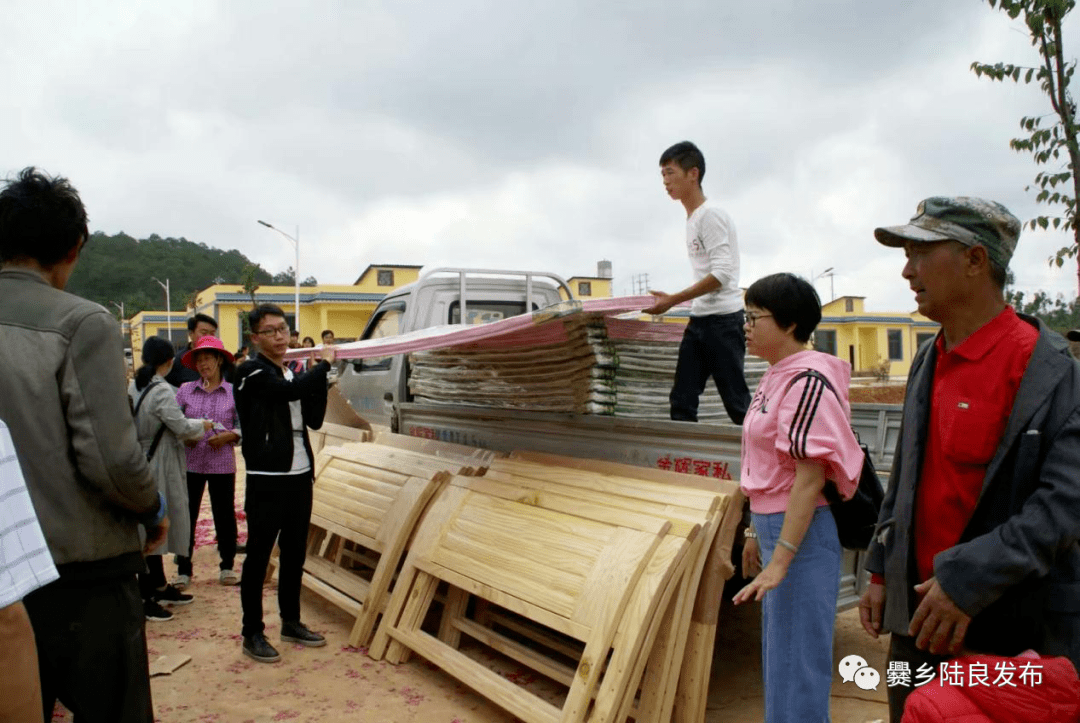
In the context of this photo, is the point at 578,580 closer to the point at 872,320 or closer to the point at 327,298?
the point at 327,298

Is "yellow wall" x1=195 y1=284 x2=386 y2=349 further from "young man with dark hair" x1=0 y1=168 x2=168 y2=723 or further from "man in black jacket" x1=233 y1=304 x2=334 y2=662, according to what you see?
"young man with dark hair" x1=0 y1=168 x2=168 y2=723

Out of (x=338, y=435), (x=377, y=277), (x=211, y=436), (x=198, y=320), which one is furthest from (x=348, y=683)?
(x=377, y=277)

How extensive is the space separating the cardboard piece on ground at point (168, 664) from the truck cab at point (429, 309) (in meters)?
2.39

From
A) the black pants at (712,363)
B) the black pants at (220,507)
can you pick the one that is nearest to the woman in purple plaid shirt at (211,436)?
the black pants at (220,507)

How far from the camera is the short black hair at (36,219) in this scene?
6.72 ft

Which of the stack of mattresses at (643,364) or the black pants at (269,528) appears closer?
the stack of mattresses at (643,364)

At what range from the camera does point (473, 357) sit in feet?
14.7

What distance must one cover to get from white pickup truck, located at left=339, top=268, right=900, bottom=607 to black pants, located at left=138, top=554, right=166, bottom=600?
1.94m

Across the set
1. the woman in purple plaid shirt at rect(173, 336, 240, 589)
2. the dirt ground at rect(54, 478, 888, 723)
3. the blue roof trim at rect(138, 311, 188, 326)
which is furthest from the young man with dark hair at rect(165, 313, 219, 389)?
the blue roof trim at rect(138, 311, 188, 326)

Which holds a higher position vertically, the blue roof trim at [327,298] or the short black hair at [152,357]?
the blue roof trim at [327,298]

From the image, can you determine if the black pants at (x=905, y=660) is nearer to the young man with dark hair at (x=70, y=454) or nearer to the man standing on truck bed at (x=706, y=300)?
the young man with dark hair at (x=70, y=454)

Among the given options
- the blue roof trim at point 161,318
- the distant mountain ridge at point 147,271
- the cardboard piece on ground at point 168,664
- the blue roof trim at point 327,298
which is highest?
the distant mountain ridge at point 147,271

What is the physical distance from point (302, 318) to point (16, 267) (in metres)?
30.1

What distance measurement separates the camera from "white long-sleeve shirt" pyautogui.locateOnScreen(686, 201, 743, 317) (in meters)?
3.75
